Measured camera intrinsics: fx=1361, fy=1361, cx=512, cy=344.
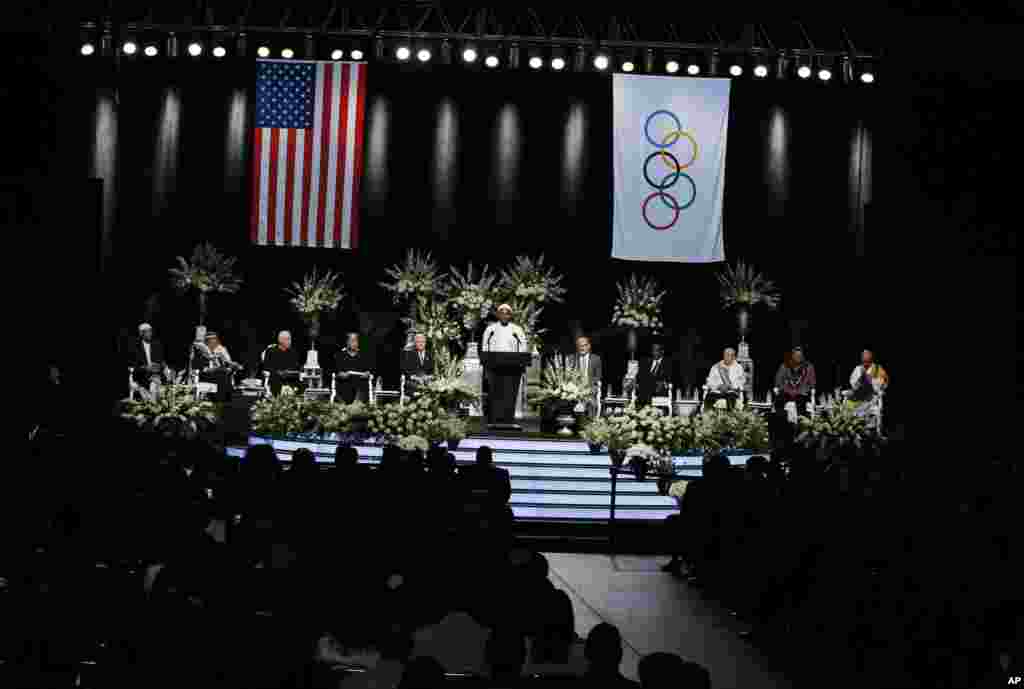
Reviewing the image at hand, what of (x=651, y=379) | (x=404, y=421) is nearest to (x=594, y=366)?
(x=651, y=379)

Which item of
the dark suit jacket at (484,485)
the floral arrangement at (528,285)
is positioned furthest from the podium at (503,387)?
the dark suit jacket at (484,485)

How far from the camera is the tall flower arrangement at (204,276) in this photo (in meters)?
18.8

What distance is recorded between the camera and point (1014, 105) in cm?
1714

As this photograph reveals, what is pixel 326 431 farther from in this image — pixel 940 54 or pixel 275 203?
pixel 940 54

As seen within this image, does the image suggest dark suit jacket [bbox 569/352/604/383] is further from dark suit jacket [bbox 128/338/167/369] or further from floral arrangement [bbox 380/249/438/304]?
dark suit jacket [bbox 128/338/167/369]

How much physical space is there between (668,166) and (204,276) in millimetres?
6553

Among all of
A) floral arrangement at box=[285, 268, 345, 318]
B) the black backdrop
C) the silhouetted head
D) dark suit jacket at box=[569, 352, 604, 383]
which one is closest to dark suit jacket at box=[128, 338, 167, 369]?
the black backdrop

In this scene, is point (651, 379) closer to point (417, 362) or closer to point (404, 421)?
point (417, 362)

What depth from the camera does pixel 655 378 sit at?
1770 centimetres

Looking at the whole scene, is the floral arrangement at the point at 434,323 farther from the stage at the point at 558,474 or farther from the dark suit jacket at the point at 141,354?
the dark suit jacket at the point at 141,354

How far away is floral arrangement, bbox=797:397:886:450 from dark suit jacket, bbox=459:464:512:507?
5733mm

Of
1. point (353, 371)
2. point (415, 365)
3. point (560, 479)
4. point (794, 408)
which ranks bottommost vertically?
point (560, 479)

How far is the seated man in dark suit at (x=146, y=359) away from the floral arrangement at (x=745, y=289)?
777cm

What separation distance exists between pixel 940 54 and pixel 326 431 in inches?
298
